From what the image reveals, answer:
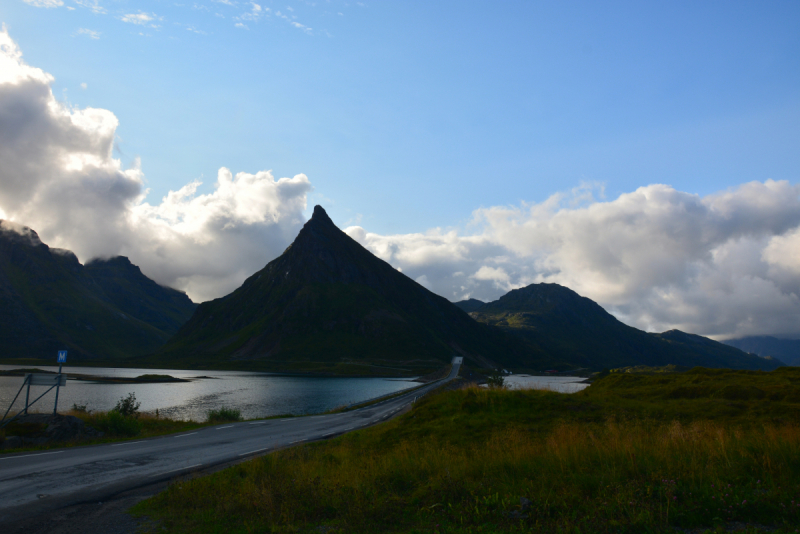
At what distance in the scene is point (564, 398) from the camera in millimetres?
21234

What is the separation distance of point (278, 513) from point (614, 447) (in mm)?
8539

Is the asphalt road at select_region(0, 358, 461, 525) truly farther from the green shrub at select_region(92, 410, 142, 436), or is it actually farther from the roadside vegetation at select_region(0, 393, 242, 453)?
the green shrub at select_region(92, 410, 142, 436)

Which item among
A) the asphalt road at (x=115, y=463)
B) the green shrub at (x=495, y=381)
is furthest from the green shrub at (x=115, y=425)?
the green shrub at (x=495, y=381)

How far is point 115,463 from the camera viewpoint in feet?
58.0

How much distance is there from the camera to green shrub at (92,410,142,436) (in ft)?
86.7

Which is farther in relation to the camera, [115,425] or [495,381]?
[495,381]

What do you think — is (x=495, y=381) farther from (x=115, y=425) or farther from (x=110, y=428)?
(x=110, y=428)

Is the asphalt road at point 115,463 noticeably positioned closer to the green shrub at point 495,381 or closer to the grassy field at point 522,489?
the grassy field at point 522,489

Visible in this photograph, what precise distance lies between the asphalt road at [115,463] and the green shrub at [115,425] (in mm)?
2603

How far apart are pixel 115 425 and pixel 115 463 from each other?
1115cm

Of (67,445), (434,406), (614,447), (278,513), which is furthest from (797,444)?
(67,445)

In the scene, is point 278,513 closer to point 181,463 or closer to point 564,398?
point 181,463

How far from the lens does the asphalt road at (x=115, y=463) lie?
12.6m

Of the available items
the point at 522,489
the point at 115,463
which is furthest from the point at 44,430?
the point at 522,489
